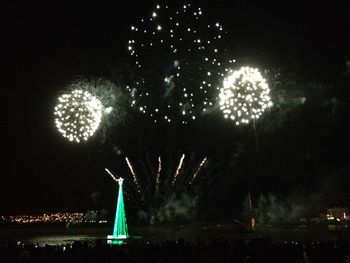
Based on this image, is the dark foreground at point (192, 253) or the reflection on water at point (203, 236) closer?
the dark foreground at point (192, 253)

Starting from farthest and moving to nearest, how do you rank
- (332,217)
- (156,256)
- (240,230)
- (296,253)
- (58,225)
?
(58,225), (332,217), (240,230), (296,253), (156,256)

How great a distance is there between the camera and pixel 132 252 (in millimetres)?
17141

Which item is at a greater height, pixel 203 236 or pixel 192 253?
pixel 203 236

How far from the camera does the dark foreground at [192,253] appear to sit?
16.1 meters

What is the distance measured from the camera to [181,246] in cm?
1761

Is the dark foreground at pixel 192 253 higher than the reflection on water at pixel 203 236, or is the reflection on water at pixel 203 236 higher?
the reflection on water at pixel 203 236

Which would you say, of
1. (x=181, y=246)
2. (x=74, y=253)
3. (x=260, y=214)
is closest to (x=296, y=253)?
(x=181, y=246)

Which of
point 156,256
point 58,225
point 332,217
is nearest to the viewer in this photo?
point 156,256

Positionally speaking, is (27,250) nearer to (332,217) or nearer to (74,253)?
(74,253)

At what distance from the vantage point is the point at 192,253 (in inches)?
647

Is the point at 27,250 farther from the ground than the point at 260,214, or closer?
closer

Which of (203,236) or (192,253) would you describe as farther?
(203,236)

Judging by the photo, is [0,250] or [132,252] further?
[0,250]

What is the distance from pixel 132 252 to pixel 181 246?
1.77m
